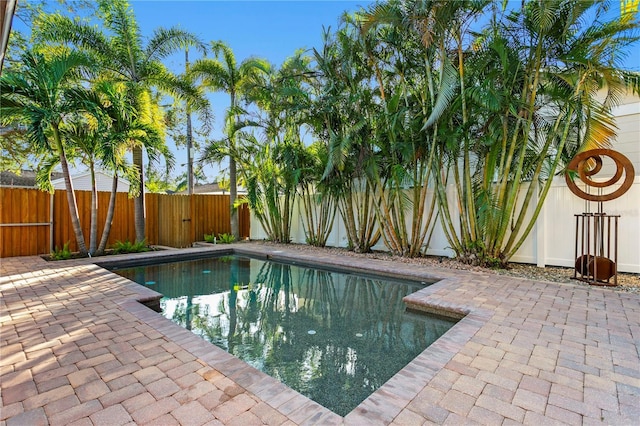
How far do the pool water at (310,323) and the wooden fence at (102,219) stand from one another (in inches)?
125

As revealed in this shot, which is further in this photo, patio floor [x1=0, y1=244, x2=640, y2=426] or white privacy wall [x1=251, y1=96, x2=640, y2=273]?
white privacy wall [x1=251, y1=96, x2=640, y2=273]

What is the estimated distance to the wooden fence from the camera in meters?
7.71

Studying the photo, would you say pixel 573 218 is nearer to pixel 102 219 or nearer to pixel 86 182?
pixel 102 219

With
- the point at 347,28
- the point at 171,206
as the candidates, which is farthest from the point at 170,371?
the point at 171,206

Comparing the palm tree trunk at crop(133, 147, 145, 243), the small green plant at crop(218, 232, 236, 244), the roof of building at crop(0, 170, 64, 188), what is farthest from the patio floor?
the roof of building at crop(0, 170, 64, 188)

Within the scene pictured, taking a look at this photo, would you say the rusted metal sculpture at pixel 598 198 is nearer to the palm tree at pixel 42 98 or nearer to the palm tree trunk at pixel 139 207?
the palm tree at pixel 42 98

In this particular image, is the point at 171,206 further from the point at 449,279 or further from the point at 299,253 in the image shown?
the point at 449,279

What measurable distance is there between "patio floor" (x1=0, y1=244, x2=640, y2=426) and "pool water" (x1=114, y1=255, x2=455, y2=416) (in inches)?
15.3

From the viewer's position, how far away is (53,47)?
8.38 meters

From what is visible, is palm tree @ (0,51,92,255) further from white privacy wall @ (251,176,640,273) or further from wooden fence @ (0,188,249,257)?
white privacy wall @ (251,176,640,273)

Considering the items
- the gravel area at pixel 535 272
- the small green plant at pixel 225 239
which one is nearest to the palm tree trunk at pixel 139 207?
the small green plant at pixel 225 239

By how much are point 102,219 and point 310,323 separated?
814 cm

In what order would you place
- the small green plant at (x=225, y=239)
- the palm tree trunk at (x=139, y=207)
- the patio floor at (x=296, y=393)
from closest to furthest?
the patio floor at (x=296, y=393) → the palm tree trunk at (x=139, y=207) → the small green plant at (x=225, y=239)

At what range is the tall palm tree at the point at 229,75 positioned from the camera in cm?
987
